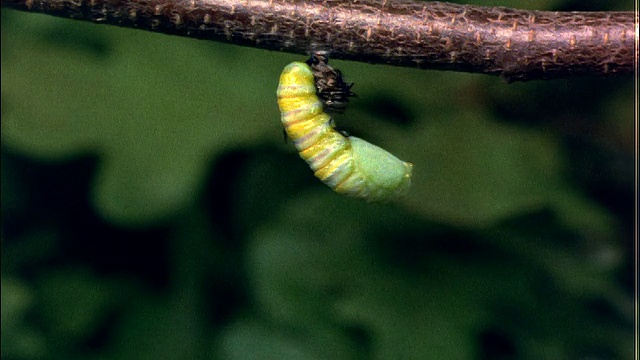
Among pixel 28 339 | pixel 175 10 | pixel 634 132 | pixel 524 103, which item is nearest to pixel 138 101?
pixel 28 339

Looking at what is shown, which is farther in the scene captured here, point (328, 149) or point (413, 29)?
point (328, 149)

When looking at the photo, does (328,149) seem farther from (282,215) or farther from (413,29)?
(282,215)

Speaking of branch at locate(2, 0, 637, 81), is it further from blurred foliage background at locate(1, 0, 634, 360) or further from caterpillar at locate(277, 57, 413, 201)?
blurred foliage background at locate(1, 0, 634, 360)

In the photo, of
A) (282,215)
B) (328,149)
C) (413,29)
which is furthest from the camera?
(282,215)

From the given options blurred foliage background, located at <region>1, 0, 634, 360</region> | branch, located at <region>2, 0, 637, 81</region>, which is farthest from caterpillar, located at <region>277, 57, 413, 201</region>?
blurred foliage background, located at <region>1, 0, 634, 360</region>

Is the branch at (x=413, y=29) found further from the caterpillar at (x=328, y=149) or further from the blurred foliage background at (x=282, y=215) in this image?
the blurred foliage background at (x=282, y=215)

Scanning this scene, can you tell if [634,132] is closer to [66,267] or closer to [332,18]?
Answer: [332,18]

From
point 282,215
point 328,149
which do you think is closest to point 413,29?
point 328,149
